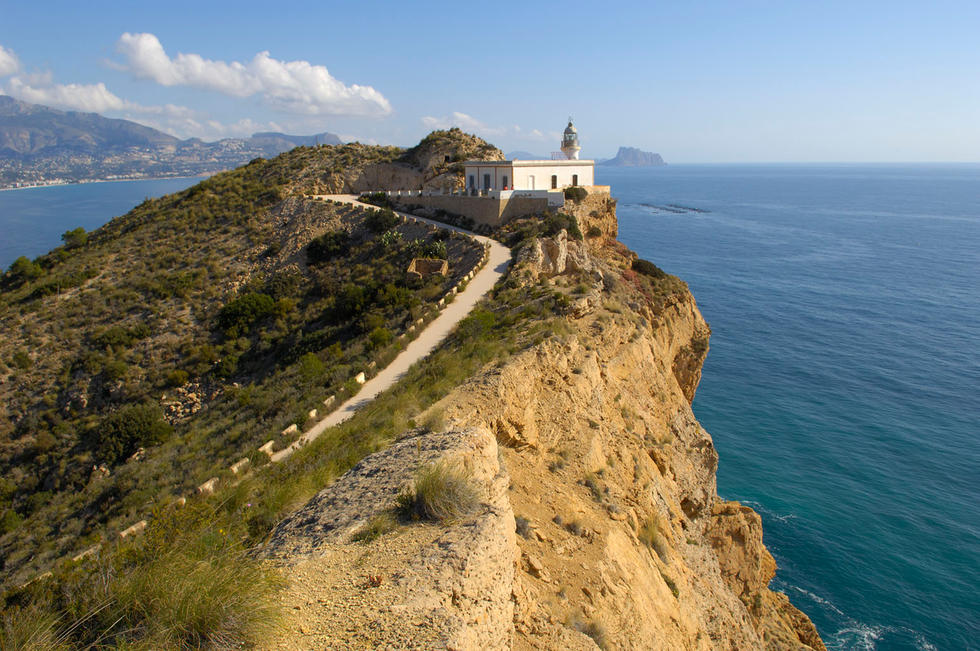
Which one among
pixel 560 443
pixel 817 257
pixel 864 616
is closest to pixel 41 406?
pixel 560 443

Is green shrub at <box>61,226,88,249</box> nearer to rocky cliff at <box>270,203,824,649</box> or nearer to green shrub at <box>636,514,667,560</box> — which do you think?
rocky cliff at <box>270,203,824,649</box>

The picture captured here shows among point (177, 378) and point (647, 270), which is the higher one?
point (647, 270)

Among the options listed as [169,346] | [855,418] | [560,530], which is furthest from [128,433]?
[855,418]

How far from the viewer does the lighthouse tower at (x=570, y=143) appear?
41625 millimetres

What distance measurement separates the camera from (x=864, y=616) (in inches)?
864

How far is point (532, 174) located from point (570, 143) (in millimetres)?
6223

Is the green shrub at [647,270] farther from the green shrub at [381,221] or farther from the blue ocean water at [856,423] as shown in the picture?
the green shrub at [381,221]

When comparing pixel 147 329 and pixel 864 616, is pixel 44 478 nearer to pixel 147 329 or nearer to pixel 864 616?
pixel 147 329

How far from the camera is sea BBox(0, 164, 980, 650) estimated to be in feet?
75.2

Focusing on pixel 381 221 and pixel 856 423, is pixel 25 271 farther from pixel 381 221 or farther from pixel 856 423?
pixel 856 423

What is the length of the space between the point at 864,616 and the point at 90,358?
35867 mm

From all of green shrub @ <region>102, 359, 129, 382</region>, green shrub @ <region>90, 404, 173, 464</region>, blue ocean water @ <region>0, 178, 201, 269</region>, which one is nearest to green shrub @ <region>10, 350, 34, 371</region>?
green shrub @ <region>102, 359, 129, 382</region>

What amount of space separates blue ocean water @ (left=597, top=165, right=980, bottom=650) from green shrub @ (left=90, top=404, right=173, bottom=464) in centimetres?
2666

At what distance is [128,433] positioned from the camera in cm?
2077
